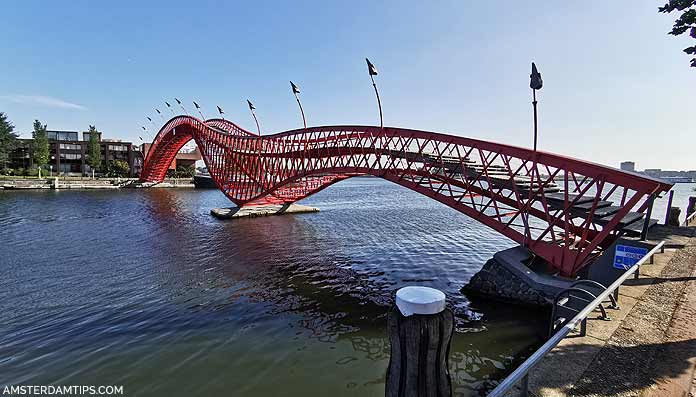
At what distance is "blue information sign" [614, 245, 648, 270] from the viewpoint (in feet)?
32.1

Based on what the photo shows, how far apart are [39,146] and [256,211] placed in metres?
78.4

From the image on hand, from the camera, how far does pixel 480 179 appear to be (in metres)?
16.3

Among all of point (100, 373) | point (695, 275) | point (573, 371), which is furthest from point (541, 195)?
point (100, 373)

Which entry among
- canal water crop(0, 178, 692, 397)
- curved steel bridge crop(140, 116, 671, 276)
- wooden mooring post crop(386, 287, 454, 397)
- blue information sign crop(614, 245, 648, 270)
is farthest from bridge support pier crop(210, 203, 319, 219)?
wooden mooring post crop(386, 287, 454, 397)

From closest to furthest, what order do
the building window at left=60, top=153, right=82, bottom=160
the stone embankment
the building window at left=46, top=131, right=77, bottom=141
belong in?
the stone embankment < the building window at left=60, top=153, right=82, bottom=160 < the building window at left=46, top=131, right=77, bottom=141

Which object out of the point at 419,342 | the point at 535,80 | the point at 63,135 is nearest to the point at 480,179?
the point at 535,80

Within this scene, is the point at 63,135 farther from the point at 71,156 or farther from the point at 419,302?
the point at 419,302

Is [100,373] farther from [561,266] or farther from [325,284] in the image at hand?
[561,266]

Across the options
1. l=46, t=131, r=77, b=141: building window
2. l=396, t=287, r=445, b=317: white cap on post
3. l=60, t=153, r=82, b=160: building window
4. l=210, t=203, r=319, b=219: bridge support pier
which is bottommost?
l=210, t=203, r=319, b=219: bridge support pier

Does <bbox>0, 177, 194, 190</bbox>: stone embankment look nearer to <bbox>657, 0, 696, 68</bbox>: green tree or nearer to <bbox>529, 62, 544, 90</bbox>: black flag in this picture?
<bbox>529, 62, 544, 90</bbox>: black flag

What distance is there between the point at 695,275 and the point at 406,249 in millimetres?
14092

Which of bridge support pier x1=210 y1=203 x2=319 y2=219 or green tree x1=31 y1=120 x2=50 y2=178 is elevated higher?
green tree x1=31 y1=120 x2=50 y2=178

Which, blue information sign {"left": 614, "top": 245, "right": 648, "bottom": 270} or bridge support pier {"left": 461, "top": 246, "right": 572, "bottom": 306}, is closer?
blue information sign {"left": 614, "top": 245, "right": 648, "bottom": 270}

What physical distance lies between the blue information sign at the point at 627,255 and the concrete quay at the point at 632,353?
157 cm
